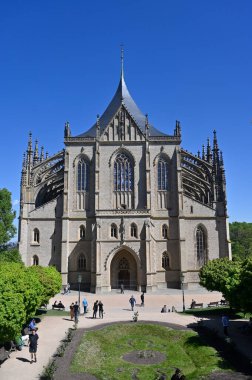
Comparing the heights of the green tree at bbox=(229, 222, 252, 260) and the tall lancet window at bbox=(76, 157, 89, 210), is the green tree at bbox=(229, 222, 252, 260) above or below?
below

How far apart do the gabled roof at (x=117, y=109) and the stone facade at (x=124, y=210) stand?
0.75m

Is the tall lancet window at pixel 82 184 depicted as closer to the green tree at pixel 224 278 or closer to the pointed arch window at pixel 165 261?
the pointed arch window at pixel 165 261

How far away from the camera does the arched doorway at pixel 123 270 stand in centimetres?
5322

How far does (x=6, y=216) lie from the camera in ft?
158

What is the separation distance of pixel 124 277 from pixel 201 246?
41.7 feet

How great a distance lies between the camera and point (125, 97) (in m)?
66.4

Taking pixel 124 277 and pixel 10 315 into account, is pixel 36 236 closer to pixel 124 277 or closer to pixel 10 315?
pixel 124 277

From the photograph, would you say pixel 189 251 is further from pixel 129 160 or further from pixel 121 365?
pixel 121 365

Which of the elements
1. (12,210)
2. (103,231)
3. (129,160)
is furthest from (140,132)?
(12,210)

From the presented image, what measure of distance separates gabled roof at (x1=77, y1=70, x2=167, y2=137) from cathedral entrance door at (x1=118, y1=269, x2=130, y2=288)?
22181 millimetres

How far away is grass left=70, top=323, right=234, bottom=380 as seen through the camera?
19297 mm

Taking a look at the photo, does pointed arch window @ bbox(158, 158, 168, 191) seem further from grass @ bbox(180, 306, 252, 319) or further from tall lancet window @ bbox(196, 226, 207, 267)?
grass @ bbox(180, 306, 252, 319)

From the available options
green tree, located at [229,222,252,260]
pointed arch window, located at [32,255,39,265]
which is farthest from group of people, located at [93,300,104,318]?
green tree, located at [229,222,252,260]

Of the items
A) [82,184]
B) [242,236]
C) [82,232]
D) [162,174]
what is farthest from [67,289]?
[242,236]
